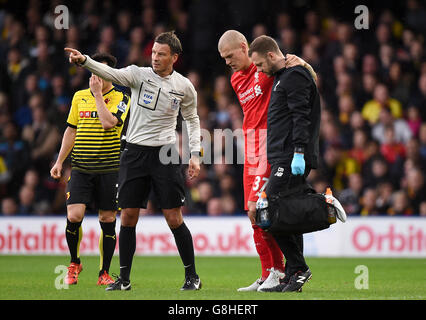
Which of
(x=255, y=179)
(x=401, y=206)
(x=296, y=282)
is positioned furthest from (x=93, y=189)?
(x=401, y=206)

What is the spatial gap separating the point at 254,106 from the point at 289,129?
78cm

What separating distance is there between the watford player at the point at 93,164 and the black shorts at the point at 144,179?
856 millimetres

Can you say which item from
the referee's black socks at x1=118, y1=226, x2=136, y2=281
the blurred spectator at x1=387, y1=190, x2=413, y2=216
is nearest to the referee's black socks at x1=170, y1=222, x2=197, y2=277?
the referee's black socks at x1=118, y1=226, x2=136, y2=281

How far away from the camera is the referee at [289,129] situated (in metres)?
7.30

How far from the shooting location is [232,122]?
51.0 ft

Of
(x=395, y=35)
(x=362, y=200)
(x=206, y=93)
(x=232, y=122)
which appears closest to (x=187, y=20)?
(x=206, y=93)

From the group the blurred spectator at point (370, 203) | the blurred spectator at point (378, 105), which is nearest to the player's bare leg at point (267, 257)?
the blurred spectator at point (370, 203)

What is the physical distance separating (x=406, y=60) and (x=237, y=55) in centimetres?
901

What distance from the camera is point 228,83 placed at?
16797 millimetres

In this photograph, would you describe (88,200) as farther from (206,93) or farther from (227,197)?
(206,93)

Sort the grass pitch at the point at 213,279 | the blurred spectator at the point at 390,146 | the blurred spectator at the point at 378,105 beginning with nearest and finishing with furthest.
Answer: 1. the grass pitch at the point at 213,279
2. the blurred spectator at the point at 390,146
3. the blurred spectator at the point at 378,105

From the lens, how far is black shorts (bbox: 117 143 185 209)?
7855mm

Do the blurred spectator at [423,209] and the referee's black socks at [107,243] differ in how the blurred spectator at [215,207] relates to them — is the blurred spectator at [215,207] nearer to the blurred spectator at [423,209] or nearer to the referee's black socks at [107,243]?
the blurred spectator at [423,209]

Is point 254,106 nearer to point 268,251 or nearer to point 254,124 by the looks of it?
point 254,124
